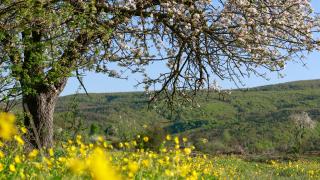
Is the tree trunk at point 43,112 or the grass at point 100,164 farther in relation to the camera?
the tree trunk at point 43,112

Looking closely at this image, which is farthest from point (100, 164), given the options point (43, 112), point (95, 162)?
point (43, 112)

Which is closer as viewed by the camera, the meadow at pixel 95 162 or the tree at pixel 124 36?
the meadow at pixel 95 162

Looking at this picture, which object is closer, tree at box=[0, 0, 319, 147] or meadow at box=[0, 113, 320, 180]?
meadow at box=[0, 113, 320, 180]

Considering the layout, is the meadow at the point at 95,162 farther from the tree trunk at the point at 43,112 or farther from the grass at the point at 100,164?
the tree trunk at the point at 43,112

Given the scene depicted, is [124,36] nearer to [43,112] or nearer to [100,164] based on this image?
[43,112]

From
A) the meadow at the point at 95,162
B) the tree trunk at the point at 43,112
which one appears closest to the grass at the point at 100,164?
the meadow at the point at 95,162

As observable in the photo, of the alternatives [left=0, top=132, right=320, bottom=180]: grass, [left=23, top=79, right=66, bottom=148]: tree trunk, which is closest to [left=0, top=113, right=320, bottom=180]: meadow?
[left=0, top=132, right=320, bottom=180]: grass

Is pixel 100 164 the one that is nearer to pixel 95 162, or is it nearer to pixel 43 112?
pixel 95 162

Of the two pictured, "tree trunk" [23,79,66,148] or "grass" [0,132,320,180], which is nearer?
"grass" [0,132,320,180]

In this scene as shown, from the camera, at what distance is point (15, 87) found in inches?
364

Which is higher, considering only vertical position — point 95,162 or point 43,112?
point 95,162

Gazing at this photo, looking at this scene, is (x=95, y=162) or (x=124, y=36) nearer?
(x=95, y=162)

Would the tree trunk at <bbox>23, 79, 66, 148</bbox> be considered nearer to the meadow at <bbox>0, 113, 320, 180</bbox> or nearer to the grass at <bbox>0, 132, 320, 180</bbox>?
the meadow at <bbox>0, 113, 320, 180</bbox>

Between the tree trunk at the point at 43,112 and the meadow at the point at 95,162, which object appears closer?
the meadow at the point at 95,162
